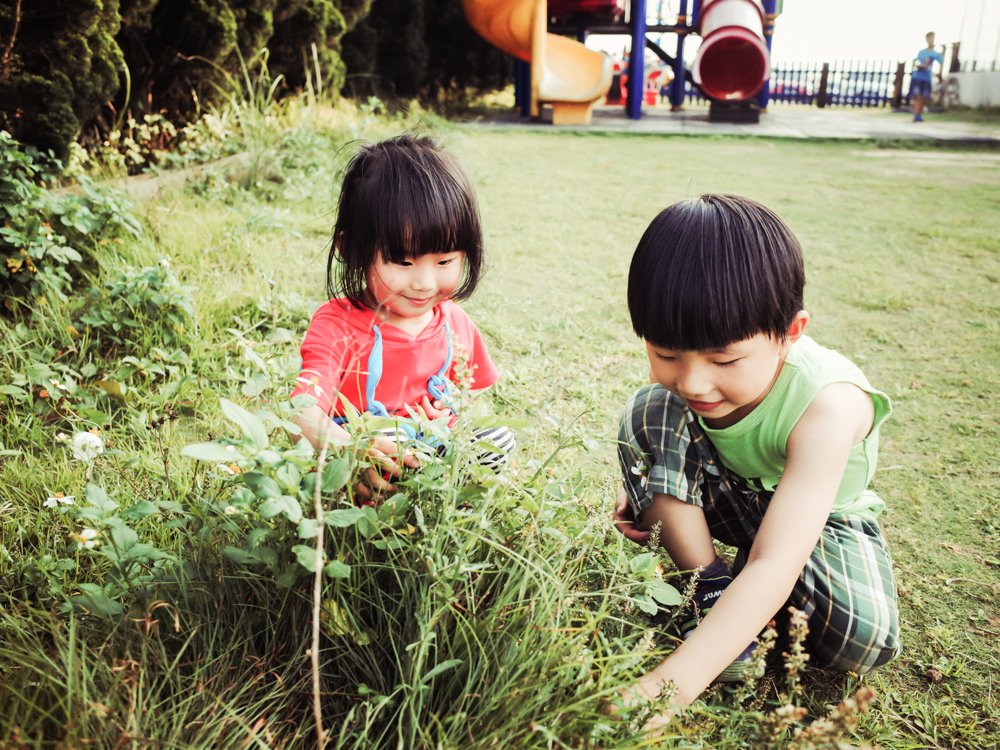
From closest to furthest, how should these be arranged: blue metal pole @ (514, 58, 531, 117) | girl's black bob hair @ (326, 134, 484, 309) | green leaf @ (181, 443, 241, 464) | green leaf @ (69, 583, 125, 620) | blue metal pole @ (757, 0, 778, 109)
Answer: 1. green leaf @ (181, 443, 241, 464)
2. green leaf @ (69, 583, 125, 620)
3. girl's black bob hair @ (326, 134, 484, 309)
4. blue metal pole @ (514, 58, 531, 117)
5. blue metal pole @ (757, 0, 778, 109)

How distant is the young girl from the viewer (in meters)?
1.75

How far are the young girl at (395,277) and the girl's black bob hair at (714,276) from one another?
1.49 ft

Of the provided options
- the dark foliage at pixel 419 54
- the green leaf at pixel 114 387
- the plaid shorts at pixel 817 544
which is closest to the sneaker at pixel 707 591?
the plaid shorts at pixel 817 544

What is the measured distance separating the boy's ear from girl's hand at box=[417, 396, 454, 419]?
68 centimetres

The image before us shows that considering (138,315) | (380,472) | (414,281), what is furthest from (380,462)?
(138,315)

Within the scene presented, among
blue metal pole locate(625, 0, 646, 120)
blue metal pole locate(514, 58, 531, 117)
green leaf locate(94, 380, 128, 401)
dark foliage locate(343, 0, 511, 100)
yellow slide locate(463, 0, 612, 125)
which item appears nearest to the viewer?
green leaf locate(94, 380, 128, 401)

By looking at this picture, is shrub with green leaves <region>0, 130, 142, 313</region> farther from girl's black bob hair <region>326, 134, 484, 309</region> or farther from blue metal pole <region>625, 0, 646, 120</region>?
blue metal pole <region>625, 0, 646, 120</region>

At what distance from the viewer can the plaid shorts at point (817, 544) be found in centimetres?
156

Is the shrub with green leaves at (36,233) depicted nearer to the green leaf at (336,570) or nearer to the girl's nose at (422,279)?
the girl's nose at (422,279)

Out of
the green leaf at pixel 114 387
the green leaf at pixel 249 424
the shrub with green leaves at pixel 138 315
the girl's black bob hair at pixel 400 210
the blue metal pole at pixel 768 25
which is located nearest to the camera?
the green leaf at pixel 249 424

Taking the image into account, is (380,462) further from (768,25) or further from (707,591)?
(768,25)

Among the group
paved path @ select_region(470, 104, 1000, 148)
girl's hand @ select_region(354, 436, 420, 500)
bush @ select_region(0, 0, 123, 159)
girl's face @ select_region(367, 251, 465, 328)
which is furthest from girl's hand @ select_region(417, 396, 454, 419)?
paved path @ select_region(470, 104, 1000, 148)

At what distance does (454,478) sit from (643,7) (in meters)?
10.4

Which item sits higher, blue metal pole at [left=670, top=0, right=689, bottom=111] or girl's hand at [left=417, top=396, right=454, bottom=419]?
blue metal pole at [left=670, top=0, right=689, bottom=111]
